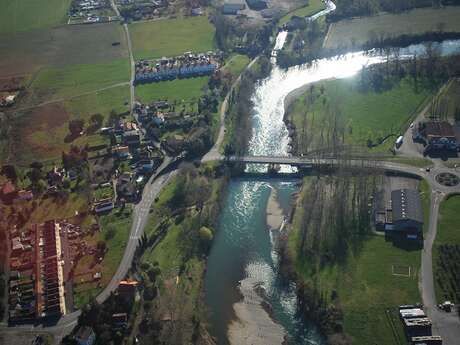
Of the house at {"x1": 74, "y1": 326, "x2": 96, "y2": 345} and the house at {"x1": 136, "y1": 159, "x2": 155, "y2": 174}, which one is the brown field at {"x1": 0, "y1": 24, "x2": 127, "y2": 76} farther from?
the house at {"x1": 74, "y1": 326, "x2": 96, "y2": 345}

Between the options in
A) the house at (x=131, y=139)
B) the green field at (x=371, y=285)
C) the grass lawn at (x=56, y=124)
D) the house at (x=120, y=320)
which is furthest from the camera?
the grass lawn at (x=56, y=124)

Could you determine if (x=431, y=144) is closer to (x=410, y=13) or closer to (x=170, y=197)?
(x=170, y=197)

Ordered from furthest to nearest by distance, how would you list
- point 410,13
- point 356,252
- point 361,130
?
1. point 410,13
2. point 361,130
3. point 356,252

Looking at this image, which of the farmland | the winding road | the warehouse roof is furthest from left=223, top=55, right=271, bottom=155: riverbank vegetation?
the warehouse roof

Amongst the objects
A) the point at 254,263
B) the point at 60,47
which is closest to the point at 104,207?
the point at 254,263

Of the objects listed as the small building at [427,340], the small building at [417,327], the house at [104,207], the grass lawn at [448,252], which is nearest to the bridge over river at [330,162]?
the grass lawn at [448,252]

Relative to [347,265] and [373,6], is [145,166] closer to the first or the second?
[347,265]

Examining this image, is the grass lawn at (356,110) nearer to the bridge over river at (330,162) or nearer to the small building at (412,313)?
the bridge over river at (330,162)

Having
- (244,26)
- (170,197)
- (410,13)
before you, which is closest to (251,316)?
(170,197)
